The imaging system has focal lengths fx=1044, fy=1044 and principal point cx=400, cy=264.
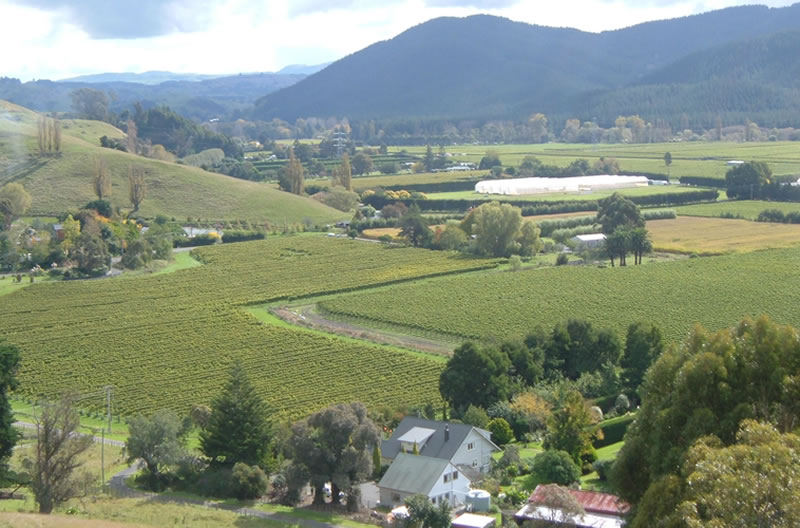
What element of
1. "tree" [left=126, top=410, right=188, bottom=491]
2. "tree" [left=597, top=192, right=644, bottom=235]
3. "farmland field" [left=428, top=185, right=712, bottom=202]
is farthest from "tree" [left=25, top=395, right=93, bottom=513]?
"farmland field" [left=428, top=185, right=712, bottom=202]

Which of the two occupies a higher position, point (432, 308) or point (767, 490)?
point (767, 490)

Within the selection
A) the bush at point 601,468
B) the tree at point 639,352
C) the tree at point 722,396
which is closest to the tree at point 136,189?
the tree at point 639,352

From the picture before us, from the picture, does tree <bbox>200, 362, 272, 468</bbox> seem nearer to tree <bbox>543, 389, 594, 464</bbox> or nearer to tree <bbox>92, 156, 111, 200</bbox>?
tree <bbox>543, 389, 594, 464</bbox>

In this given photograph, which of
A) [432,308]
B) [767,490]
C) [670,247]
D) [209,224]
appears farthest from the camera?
[209,224]

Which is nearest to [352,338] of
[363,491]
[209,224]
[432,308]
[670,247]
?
[432,308]

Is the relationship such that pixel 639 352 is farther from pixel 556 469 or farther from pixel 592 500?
pixel 592 500

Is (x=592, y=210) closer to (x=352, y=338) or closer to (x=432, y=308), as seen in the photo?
(x=432, y=308)

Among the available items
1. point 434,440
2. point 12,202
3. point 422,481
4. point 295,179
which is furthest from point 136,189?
point 422,481
